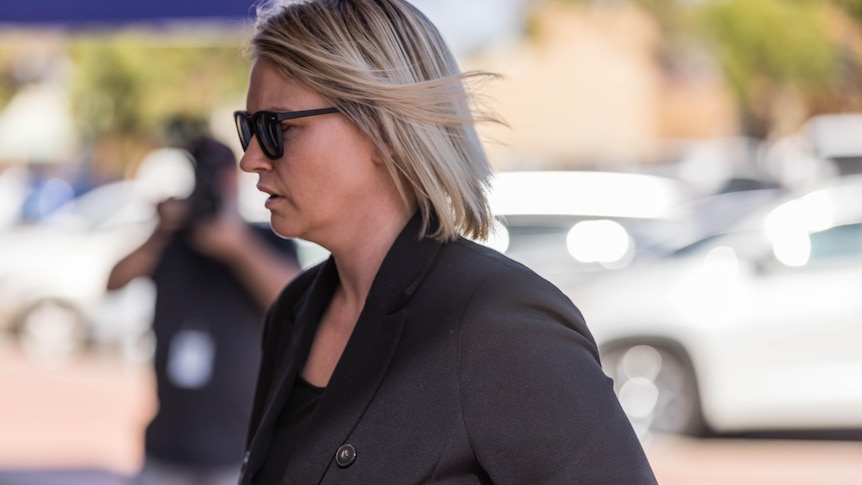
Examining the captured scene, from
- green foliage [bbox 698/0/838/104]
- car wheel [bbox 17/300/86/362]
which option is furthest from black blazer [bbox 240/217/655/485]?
green foliage [bbox 698/0/838/104]

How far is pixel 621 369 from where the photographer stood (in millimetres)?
7938

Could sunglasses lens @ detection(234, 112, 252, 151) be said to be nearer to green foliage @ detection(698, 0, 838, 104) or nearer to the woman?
the woman

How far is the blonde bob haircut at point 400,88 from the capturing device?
1.77 metres

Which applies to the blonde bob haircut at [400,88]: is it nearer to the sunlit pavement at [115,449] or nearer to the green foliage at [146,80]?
the sunlit pavement at [115,449]

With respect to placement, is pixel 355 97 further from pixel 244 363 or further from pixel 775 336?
pixel 775 336

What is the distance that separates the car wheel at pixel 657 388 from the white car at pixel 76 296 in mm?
4981

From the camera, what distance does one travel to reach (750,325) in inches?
297

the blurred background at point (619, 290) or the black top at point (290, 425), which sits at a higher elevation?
the black top at point (290, 425)

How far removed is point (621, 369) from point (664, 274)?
0.71m

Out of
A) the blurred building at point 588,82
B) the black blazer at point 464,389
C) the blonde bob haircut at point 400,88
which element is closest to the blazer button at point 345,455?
the black blazer at point 464,389

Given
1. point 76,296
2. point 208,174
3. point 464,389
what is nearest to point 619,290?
point 208,174

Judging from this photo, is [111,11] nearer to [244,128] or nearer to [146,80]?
[244,128]

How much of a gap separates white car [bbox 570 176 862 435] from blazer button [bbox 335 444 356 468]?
622 cm

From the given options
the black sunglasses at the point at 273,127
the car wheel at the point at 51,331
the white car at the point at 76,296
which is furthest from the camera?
the car wheel at the point at 51,331
